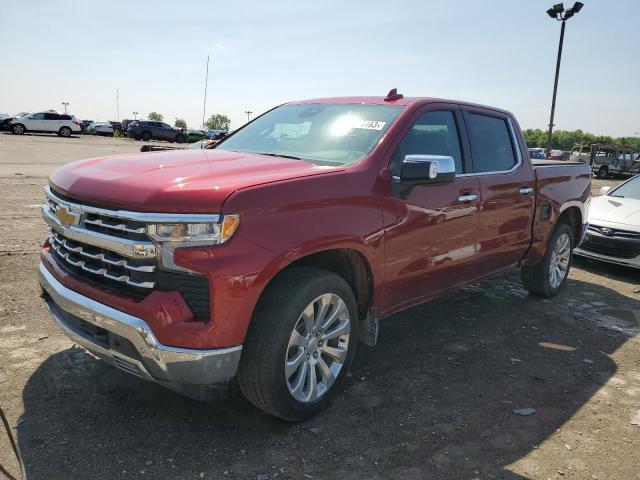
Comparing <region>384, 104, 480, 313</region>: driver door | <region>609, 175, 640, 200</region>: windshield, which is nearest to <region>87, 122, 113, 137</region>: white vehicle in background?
<region>609, 175, 640, 200</region>: windshield

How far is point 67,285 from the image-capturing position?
2.87 metres

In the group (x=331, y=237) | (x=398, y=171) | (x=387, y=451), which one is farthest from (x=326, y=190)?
(x=387, y=451)

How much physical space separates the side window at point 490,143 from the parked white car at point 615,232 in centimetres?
296

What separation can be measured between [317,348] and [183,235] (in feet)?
3.51

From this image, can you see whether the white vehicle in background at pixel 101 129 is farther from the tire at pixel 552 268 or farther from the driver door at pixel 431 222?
the driver door at pixel 431 222

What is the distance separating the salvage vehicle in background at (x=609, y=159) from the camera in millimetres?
29922

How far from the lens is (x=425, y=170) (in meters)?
3.21

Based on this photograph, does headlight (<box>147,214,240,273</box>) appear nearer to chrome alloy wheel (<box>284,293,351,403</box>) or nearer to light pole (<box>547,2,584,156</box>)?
chrome alloy wheel (<box>284,293,351,403</box>)

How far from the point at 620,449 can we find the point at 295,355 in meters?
1.90

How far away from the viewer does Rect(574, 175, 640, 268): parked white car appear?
6.79 metres

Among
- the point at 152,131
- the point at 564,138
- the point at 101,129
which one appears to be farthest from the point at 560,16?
the point at 564,138

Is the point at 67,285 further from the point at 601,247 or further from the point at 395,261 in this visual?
the point at 601,247

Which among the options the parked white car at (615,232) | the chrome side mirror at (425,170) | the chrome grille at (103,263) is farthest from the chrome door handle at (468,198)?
the parked white car at (615,232)

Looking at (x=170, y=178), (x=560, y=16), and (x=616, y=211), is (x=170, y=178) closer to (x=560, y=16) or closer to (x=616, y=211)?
(x=616, y=211)
